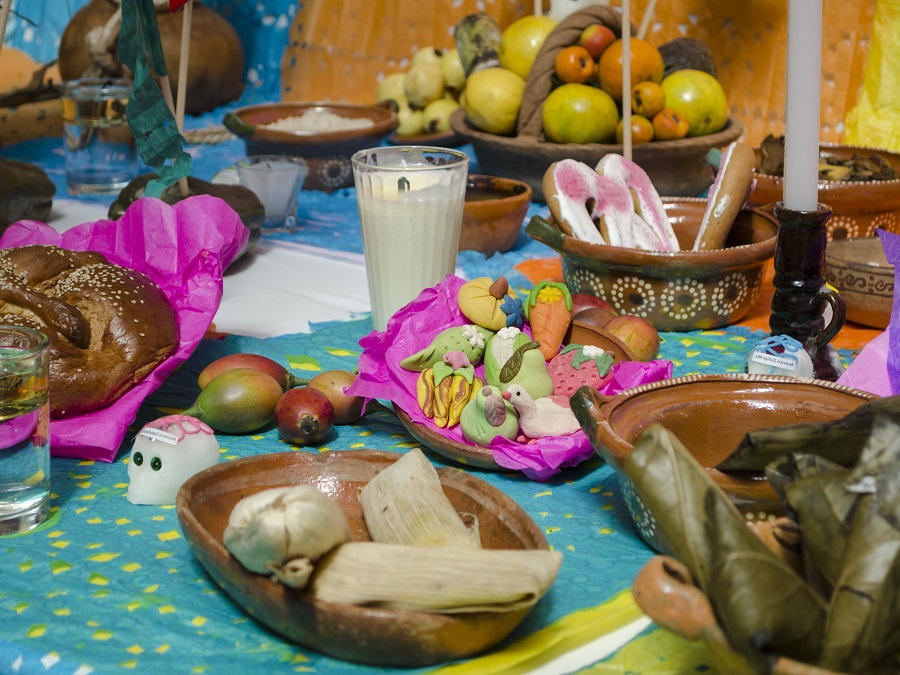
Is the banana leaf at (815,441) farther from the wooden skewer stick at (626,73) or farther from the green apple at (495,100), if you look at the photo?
the green apple at (495,100)

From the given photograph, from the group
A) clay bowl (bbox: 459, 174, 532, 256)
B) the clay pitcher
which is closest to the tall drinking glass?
clay bowl (bbox: 459, 174, 532, 256)

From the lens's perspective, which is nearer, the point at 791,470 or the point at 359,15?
the point at 791,470

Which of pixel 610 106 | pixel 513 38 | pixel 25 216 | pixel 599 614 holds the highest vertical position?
pixel 513 38

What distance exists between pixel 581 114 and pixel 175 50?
3.97 feet

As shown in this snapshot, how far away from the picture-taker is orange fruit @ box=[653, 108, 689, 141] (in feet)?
5.75

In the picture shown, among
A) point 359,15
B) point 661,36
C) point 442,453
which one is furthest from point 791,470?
point 359,15

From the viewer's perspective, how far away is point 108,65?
2.37 metres

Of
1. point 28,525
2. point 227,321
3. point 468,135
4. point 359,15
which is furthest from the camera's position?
point 359,15

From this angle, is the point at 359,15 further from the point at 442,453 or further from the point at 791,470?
the point at 791,470

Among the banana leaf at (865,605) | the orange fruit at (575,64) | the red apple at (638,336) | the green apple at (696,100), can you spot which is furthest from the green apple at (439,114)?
the banana leaf at (865,605)

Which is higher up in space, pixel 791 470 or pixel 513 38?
pixel 513 38

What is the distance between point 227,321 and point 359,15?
65.8 inches

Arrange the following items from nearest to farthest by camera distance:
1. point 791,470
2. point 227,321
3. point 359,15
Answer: point 791,470 < point 227,321 < point 359,15

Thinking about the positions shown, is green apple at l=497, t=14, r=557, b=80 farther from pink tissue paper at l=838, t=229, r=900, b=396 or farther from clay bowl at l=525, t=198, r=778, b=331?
pink tissue paper at l=838, t=229, r=900, b=396
